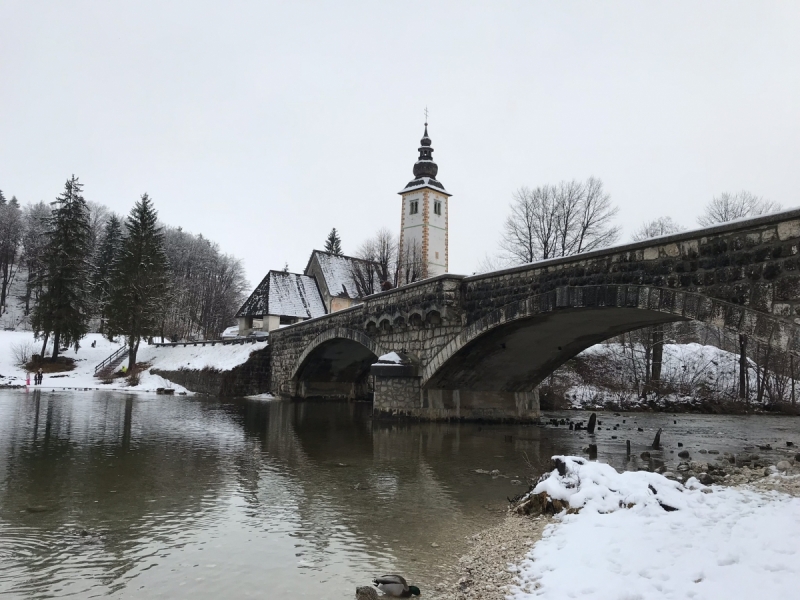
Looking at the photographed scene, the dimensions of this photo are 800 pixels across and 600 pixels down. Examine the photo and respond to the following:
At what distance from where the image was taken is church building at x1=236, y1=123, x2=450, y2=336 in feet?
143

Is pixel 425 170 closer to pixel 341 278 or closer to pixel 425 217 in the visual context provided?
pixel 425 217

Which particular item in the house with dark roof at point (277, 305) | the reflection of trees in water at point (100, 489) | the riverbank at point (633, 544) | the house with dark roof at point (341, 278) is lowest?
the reflection of trees in water at point (100, 489)

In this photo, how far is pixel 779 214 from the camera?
850 cm

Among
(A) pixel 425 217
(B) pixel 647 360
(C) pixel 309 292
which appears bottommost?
(B) pixel 647 360

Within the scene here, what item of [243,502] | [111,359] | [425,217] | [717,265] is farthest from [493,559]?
[425,217]

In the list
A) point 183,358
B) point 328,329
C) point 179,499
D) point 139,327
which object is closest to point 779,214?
point 179,499

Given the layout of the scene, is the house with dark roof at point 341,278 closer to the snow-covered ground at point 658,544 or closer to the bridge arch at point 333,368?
the bridge arch at point 333,368

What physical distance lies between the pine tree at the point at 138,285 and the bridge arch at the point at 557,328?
2740cm

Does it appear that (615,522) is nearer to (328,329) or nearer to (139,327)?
(328,329)

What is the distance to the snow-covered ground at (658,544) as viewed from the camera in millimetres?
3994

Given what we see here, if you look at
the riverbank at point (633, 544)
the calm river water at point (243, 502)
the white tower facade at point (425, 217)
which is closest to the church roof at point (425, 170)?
the white tower facade at point (425, 217)

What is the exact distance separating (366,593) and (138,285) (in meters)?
39.9

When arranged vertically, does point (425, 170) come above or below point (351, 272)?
above

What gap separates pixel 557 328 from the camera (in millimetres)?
15695
